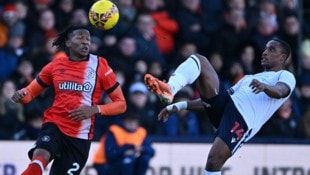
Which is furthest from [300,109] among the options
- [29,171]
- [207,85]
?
[29,171]

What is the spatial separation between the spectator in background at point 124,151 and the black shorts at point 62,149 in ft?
10.4

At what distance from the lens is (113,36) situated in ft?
52.0

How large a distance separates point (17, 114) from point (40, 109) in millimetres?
336

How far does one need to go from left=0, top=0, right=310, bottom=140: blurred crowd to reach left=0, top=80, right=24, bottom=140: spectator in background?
1 centimetres

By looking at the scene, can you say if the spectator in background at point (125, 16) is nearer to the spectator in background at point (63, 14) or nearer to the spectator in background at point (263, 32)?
the spectator in background at point (63, 14)

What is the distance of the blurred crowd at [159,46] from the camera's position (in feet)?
49.5

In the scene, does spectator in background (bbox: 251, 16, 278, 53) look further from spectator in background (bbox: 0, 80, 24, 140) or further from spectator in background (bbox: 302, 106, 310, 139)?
spectator in background (bbox: 0, 80, 24, 140)

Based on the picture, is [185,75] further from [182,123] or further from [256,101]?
[182,123]

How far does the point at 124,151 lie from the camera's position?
1463 centimetres

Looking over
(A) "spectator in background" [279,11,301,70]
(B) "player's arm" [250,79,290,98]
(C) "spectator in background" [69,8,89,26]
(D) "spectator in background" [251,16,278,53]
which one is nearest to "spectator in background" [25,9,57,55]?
(C) "spectator in background" [69,8,89,26]

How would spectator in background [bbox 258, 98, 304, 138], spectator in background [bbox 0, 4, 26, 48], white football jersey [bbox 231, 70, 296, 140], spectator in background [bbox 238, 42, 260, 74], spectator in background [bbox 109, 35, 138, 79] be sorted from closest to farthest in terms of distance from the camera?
white football jersey [bbox 231, 70, 296, 140], spectator in background [bbox 0, 4, 26, 48], spectator in background [bbox 109, 35, 138, 79], spectator in background [bbox 258, 98, 304, 138], spectator in background [bbox 238, 42, 260, 74]

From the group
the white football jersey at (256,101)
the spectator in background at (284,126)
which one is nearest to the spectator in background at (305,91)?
the spectator in background at (284,126)

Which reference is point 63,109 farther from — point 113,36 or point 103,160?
point 113,36

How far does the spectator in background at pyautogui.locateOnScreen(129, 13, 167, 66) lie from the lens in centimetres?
1619
